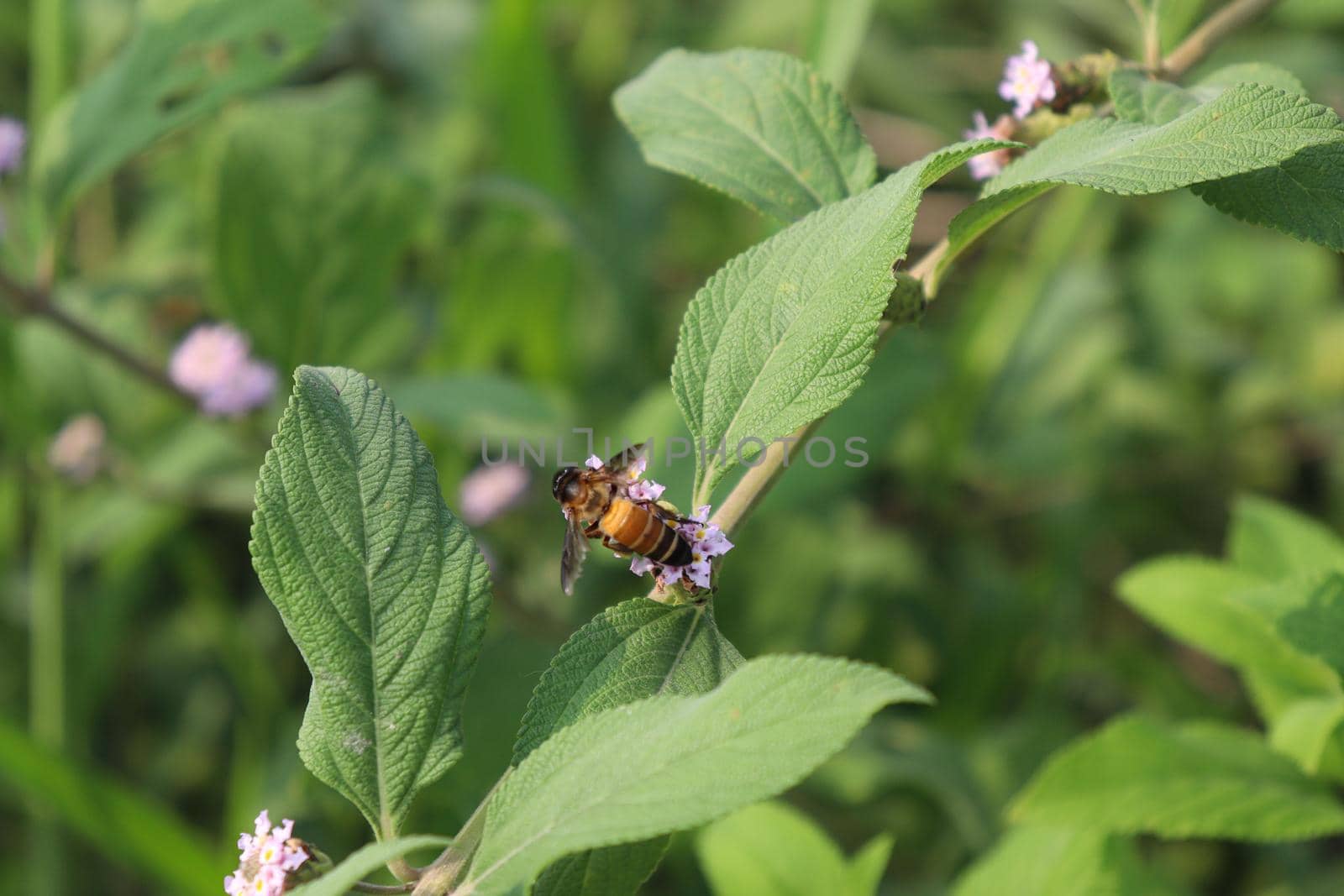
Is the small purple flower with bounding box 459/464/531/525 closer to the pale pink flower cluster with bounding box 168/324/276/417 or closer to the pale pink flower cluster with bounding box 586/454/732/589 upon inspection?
the pale pink flower cluster with bounding box 168/324/276/417

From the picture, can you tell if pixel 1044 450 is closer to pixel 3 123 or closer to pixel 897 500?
pixel 897 500

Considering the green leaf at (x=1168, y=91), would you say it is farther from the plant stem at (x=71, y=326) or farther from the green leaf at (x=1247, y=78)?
the plant stem at (x=71, y=326)

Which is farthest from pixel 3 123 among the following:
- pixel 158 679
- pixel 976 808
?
pixel 976 808

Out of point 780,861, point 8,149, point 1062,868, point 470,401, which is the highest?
point 8,149

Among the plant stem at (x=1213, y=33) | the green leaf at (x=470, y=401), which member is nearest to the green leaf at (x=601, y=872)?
the plant stem at (x=1213, y=33)

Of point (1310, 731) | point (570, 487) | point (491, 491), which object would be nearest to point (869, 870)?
point (1310, 731)

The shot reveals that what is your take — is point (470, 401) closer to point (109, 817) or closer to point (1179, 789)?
point (109, 817)

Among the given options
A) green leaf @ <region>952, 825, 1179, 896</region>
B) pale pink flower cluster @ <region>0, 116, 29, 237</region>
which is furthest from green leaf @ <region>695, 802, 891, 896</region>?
pale pink flower cluster @ <region>0, 116, 29, 237</region>
